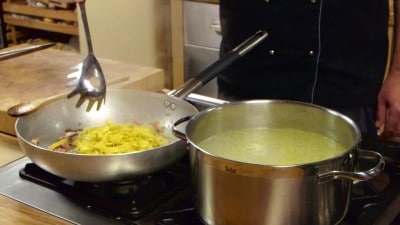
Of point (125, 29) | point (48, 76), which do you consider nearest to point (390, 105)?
point (48, 76)

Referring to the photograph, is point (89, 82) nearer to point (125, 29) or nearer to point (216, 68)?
point (216, 68)

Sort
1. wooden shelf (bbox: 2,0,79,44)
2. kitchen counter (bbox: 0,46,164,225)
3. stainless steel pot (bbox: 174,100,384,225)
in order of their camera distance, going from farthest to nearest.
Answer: wooden shelf (bbox: 2,0,79,44), kitchen counter (bbox: 0,46,164,225), stainless steel pot (bbox: 174,100,384,225)

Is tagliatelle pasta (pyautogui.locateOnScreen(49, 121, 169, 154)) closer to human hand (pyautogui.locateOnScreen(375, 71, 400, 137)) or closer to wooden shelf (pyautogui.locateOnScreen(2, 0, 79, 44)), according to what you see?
human hand (pyautogui.locateOnScreen(375, 71, 400, 137))

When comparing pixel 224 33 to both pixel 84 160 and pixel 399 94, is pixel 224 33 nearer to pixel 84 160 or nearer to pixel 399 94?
pixel 399 94

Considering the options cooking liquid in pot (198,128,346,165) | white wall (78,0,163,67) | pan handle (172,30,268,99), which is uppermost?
pan handle (172,30,268,99)

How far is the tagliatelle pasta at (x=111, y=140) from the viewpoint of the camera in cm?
82

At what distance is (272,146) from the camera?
782 millimetres

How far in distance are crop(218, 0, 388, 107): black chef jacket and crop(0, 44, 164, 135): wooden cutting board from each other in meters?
0.23

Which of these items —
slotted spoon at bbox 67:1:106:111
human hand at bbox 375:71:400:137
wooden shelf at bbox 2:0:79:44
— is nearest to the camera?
slotted spoon at bbox 67:1:106:111

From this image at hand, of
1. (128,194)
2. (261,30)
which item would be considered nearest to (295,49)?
(261,30)

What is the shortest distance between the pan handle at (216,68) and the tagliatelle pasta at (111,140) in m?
0.11

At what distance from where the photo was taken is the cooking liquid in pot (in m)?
0.74

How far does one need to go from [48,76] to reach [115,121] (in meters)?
0.39

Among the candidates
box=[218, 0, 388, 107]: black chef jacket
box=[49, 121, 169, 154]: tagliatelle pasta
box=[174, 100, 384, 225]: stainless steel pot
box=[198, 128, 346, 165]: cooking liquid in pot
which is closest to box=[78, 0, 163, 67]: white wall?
box=[218, 0, 388, 107]: black chef jacket
